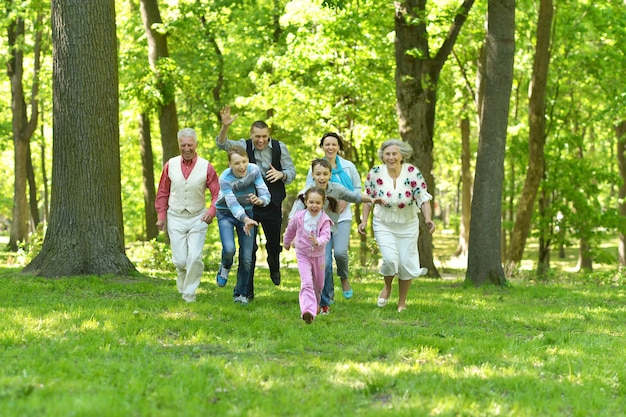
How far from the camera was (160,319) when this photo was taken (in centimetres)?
812

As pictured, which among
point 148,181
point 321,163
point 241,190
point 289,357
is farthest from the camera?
point 148,181

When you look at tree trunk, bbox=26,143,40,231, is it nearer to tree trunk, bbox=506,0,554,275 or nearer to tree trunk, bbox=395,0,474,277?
tree trunk, bbox=395,0,474,277

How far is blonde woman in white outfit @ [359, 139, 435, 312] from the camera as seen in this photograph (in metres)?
9.62

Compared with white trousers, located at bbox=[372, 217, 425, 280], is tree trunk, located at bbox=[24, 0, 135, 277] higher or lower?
higher

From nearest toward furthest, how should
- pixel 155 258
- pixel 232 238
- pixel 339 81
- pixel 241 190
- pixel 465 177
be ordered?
1. pixel 241 190
2. pixel 232 238
3. pixel 155 258
4. pixel 339 81
5. pixel 465 177

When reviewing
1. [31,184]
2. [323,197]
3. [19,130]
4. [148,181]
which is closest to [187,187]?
[323,197]

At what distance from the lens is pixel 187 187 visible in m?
9.55

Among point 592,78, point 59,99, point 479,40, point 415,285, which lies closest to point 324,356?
point 59,99

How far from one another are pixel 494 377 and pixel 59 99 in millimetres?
8140

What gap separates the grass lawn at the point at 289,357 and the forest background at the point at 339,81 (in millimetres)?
7812

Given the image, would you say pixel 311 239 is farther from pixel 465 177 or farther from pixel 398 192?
pixel 465 177

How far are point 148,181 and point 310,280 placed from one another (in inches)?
643

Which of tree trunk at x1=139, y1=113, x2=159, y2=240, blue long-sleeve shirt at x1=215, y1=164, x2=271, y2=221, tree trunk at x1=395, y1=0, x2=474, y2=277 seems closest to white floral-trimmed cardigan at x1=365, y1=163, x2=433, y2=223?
blue long-sleeve shirt at x1=215, y1=164, x2=271, y2=221

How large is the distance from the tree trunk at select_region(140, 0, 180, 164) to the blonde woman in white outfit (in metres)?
11.3
